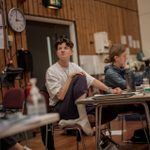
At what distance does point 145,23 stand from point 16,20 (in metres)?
5.29

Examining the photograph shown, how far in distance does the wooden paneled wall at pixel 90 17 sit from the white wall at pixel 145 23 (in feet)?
0.48

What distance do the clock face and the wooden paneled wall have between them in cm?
8

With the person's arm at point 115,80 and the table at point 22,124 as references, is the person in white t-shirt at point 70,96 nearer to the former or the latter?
the person's arm at point 115,80

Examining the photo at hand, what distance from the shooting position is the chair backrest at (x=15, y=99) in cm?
346

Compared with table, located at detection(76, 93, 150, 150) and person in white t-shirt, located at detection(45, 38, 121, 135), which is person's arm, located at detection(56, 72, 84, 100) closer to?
person in white t-shirt, located at detection(45, 38, 121, 135)

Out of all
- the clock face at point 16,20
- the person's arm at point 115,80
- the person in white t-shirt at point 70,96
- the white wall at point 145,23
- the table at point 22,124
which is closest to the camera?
the table at point 22,124

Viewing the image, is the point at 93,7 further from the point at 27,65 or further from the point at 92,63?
the point at 27,65

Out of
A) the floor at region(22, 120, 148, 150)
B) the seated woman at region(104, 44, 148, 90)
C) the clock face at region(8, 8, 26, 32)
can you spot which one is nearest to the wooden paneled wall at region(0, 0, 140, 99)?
the clock face at region(8, 8, 26, 32)

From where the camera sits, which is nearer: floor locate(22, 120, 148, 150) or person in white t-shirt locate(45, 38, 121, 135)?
person in white t-shirt locate(45, 38, 121, 135)

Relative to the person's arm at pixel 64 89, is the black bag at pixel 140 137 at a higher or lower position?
lower

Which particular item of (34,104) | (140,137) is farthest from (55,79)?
(34,104)

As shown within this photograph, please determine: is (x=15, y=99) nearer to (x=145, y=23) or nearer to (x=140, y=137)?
(x=140, y=137)

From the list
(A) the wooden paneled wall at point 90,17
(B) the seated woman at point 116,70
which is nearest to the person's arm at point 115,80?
(B) the seated woman at point 116,70

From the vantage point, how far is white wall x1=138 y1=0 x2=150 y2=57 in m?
9.59
